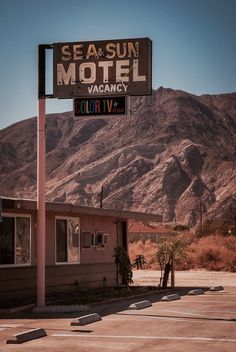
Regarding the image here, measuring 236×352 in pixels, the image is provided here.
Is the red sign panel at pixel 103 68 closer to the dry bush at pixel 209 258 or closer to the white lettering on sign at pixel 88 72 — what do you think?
the white lettering on sign at pixel 88 72

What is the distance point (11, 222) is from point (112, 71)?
5.09 metres

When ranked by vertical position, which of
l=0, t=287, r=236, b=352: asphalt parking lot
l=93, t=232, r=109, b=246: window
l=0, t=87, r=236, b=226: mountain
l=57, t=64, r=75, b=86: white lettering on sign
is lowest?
l=0, t=287, r=236, b=352: asphalt parking lot

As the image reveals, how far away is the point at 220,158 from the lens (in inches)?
5871

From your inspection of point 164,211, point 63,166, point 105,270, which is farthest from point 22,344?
point 63,166

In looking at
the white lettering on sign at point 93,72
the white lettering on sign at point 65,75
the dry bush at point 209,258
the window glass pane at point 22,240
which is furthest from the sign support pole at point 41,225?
the dry bush at point 209,258

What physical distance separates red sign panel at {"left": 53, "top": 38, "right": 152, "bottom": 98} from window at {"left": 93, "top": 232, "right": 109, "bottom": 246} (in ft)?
24.6

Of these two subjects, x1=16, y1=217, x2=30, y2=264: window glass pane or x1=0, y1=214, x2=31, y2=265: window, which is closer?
x1=0, y1=214, x2=31, y2=265: window

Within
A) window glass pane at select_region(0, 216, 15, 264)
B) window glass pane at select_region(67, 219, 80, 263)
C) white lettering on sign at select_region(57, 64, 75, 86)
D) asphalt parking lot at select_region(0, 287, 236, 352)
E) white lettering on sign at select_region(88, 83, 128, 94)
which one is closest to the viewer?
asphalt parking lot at select_region(0, 287, 236, 352)

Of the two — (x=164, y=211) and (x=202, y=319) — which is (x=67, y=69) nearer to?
(x=202, y=319)

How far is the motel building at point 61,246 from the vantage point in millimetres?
19953

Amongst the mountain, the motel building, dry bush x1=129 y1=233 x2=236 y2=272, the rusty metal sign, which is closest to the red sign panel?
the rusty metal sign

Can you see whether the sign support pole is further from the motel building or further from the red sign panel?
the red sign panel

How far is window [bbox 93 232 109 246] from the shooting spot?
2517cm

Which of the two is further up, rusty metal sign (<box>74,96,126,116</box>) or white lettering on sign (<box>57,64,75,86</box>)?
white lettering on sign (<box>57,64,75,86</box>)
